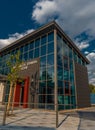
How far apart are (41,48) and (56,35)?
2936 millimetres

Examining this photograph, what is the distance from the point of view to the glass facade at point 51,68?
57.8 ft

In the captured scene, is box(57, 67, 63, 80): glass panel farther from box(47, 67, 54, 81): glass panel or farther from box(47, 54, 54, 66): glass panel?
box(47, 54, 54, 66): glass panel

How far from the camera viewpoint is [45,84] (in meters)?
18.1

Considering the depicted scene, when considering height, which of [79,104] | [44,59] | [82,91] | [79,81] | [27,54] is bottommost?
[79,104]

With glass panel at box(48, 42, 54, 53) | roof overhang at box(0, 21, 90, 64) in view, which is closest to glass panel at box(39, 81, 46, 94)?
glass panel at box(48, 42, 54, 53)

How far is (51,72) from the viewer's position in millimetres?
18047

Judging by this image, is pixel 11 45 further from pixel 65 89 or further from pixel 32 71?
pixel 65 89

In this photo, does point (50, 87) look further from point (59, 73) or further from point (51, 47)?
point (51, 47)

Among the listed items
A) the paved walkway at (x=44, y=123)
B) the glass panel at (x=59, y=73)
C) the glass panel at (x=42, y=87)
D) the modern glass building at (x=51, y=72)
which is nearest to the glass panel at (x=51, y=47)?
the modern glass building at (x=51, y=72)

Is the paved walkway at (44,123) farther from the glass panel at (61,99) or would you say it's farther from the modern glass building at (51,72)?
the glass panel at (61,99)

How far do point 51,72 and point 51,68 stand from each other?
0.53 metres

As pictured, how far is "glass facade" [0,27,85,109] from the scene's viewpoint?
1762 cm

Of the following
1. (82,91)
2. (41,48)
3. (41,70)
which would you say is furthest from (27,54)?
(82,91)

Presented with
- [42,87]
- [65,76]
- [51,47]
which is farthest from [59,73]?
[51,47]
